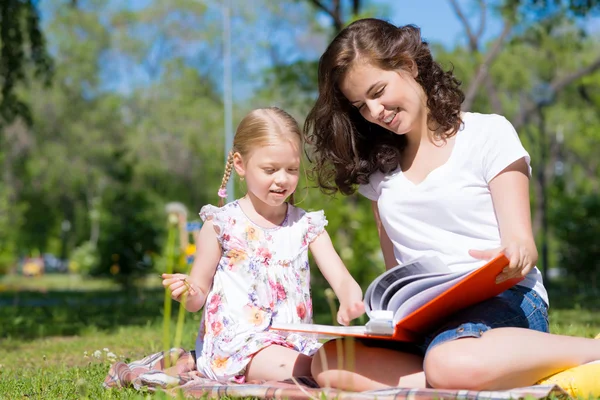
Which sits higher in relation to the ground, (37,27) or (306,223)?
(37,27)

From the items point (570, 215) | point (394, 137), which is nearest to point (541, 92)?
point (570, 215)

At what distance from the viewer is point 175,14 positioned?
3422cm

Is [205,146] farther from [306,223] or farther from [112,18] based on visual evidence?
[306,223]

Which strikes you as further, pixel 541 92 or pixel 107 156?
pixel 107 156

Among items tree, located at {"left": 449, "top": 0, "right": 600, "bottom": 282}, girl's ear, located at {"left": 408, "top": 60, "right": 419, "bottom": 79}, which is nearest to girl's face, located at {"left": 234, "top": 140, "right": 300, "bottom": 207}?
girl's ear, located at {"left": 408, "top": 60, "right": 419, "bottom": 79}

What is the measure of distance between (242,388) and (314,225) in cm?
92

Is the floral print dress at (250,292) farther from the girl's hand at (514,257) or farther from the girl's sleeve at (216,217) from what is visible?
the girl's hand at (514,257)

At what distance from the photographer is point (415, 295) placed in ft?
8.18

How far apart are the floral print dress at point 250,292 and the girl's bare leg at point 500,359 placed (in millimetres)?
793

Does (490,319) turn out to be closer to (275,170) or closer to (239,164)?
(275,170)

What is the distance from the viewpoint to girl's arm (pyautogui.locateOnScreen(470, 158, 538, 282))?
254 centimetres

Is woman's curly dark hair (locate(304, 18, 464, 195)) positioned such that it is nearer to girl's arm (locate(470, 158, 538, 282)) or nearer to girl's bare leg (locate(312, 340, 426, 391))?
girl's arm (locate(470, 158, 538, 282))

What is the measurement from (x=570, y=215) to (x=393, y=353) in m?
11.8

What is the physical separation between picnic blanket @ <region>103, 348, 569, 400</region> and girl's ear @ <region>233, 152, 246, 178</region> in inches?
33.8
